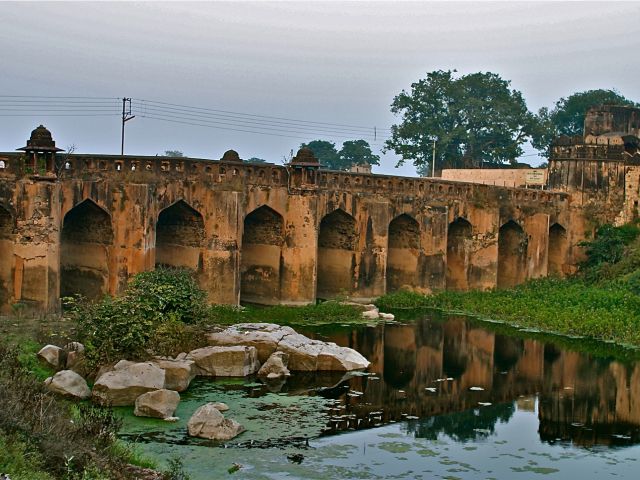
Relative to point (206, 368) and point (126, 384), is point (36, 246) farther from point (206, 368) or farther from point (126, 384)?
point (126, 384)

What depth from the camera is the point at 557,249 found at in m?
30.9

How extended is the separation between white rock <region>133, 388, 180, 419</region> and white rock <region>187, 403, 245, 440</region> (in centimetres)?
67

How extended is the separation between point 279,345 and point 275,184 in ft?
24.9

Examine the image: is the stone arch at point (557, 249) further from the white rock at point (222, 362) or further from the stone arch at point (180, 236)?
the white rock at point (222, 362)

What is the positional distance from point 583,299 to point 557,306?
0.78 metres

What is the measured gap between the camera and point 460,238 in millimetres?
28406

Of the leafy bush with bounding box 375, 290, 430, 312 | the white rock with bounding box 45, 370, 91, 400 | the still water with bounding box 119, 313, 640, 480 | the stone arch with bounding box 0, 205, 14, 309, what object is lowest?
the still water with bounding box 119, 313, 640, 480

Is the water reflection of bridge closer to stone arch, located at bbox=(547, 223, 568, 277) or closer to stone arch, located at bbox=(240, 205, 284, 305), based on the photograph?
stone arch, located at bbox=(240, 205, 284, 305)

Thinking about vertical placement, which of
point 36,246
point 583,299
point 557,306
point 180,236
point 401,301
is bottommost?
point 401,301

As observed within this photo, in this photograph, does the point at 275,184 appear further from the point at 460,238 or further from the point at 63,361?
the point at 63,361

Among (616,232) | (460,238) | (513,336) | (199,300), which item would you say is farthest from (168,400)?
(616,232)

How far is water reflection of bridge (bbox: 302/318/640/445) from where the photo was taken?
1413cm

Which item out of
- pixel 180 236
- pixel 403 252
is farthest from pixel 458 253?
pixel 180 236

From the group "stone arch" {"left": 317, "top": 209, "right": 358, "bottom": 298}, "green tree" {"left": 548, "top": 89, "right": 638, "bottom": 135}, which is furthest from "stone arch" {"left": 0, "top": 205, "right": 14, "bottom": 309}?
"green tree" {"left": 548, "top": 89, "right": 638, "bottom": 135}
